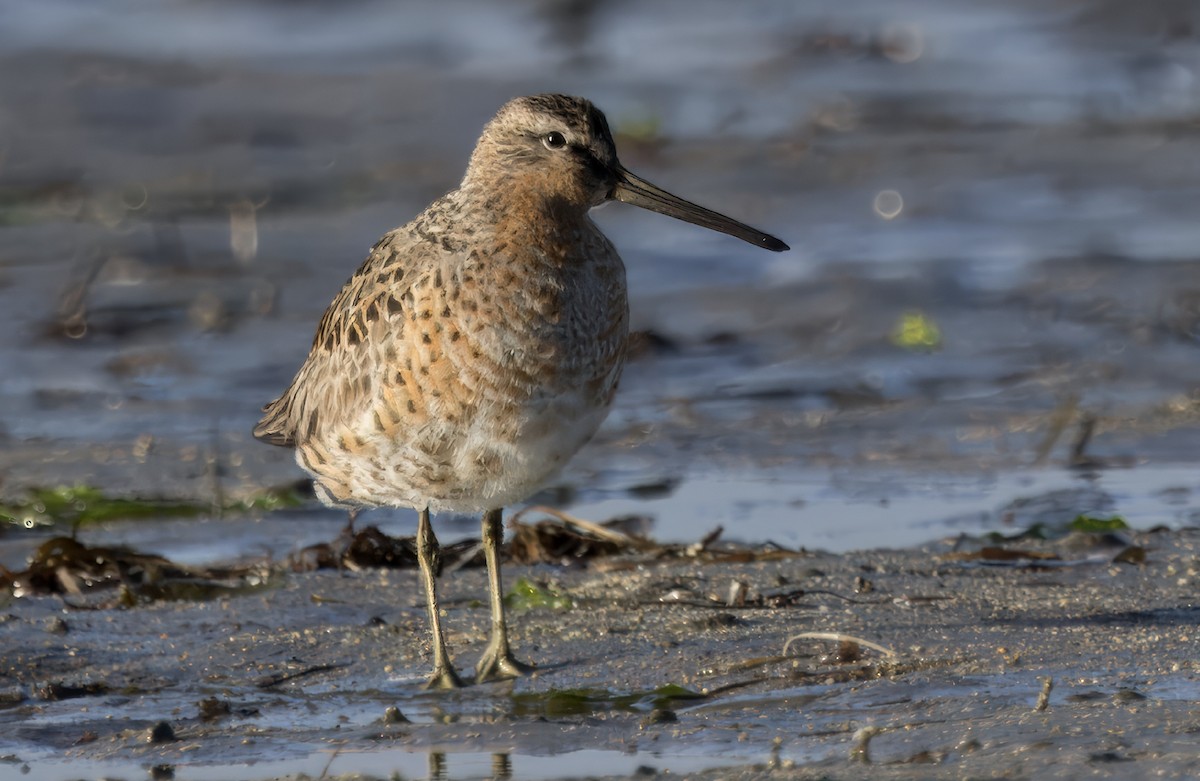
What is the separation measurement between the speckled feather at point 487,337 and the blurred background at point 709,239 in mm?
1783

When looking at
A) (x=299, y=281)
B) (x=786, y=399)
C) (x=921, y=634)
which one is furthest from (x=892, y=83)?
(x=921, y=634)

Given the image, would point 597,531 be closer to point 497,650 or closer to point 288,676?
point 497,650

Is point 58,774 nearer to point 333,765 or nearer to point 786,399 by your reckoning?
point 333,765

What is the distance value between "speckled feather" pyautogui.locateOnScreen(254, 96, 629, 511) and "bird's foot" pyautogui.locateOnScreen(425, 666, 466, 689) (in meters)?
0.46

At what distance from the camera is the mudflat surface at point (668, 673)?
445 centimetres

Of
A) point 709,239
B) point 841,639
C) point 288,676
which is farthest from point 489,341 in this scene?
point 709,239

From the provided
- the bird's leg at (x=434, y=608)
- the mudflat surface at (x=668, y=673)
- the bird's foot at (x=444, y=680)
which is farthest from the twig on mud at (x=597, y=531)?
the bird's foot at (x=444, y=680)

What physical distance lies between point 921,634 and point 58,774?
232 centimetres

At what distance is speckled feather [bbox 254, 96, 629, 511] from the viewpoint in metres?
5.30

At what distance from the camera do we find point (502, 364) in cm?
528

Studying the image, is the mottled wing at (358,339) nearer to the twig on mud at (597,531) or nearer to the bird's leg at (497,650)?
the bird's leg at (497,650)

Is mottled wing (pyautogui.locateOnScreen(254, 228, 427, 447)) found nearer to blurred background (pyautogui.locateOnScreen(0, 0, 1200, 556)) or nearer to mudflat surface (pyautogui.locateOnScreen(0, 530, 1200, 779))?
mudflat surface (pyautogui.locateOnScreen(0, 530, 1200, 779))

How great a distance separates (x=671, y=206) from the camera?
584 centimetres

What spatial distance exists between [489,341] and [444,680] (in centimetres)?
96
